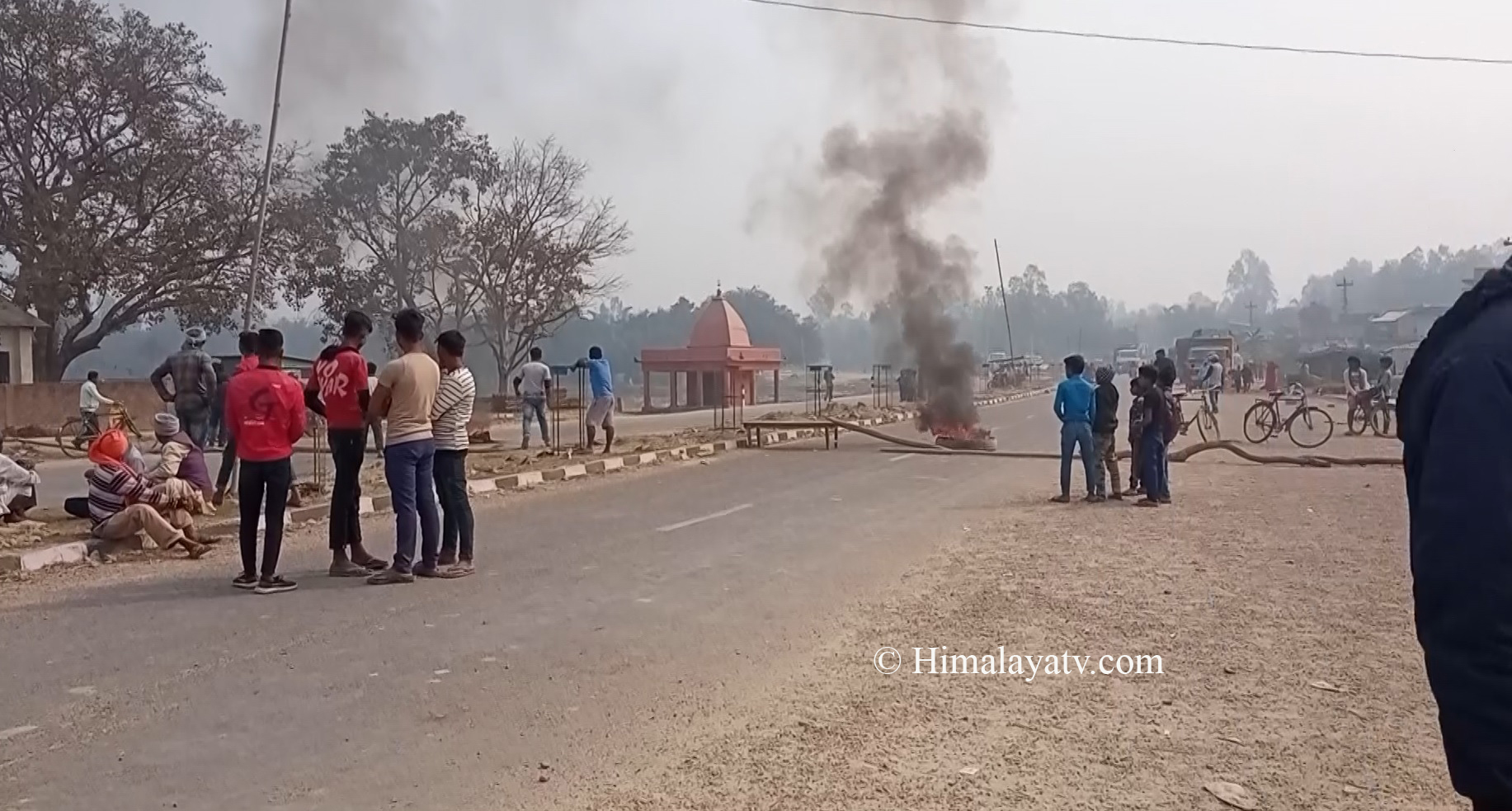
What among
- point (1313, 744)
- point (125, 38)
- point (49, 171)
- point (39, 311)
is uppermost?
point (125, 38)

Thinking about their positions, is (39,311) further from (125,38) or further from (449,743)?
(449,743)

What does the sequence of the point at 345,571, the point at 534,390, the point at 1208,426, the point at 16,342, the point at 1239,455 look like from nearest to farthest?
1. the point at 345,571
2. the point at 1239,455
3. the point at 534,390
4. the point at 1208,426
5. the point at 16,342

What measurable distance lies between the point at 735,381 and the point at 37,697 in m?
42.4

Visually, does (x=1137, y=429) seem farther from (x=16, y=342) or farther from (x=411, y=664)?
(x=16, y=342)

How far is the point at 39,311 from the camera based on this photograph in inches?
1113

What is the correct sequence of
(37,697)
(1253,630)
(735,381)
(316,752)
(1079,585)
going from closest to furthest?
(316,752) < (37,697) < (1253,630) < (1079,585) < (735,381)

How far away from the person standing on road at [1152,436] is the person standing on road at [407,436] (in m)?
7.63

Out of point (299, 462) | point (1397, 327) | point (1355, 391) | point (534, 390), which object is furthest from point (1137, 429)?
point (1397, 327)

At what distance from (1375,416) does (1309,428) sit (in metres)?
2.72

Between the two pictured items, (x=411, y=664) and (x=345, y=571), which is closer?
(x=411, y=664)

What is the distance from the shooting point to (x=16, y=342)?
3098 centimetres

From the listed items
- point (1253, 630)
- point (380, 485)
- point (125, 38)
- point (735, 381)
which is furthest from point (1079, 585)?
point (735, 381)

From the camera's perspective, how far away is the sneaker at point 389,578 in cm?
780

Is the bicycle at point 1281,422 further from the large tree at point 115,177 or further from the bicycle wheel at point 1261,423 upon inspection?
the large tree at point 115,177
